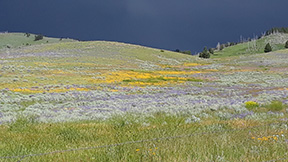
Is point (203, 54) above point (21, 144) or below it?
above

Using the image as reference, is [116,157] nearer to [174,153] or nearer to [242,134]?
[174,153]

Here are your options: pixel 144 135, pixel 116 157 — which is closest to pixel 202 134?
pixel 144 135

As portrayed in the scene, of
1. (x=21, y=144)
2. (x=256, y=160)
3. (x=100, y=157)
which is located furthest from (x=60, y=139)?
(x=256, y=160)

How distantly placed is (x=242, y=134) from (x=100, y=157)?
147 inches

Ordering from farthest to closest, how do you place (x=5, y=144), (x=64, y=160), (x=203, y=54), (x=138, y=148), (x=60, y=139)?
(x=203, y=54)
(x=60, y=139)
(x=5, y=144)
(x=138, y=148)
(x=64, y=160)

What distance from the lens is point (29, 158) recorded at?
3867 mm

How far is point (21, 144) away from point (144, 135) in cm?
281

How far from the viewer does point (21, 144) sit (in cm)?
486

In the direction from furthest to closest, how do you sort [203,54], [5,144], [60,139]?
1. [203,54]
2. [60,139]
3. [5,144]

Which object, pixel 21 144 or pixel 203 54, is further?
pixel 203 54

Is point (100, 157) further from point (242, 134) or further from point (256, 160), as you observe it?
point (242, 134)

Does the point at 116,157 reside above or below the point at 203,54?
below

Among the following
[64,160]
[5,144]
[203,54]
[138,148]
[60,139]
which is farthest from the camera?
[203,54]

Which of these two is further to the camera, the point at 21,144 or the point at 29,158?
the point at 21,144
